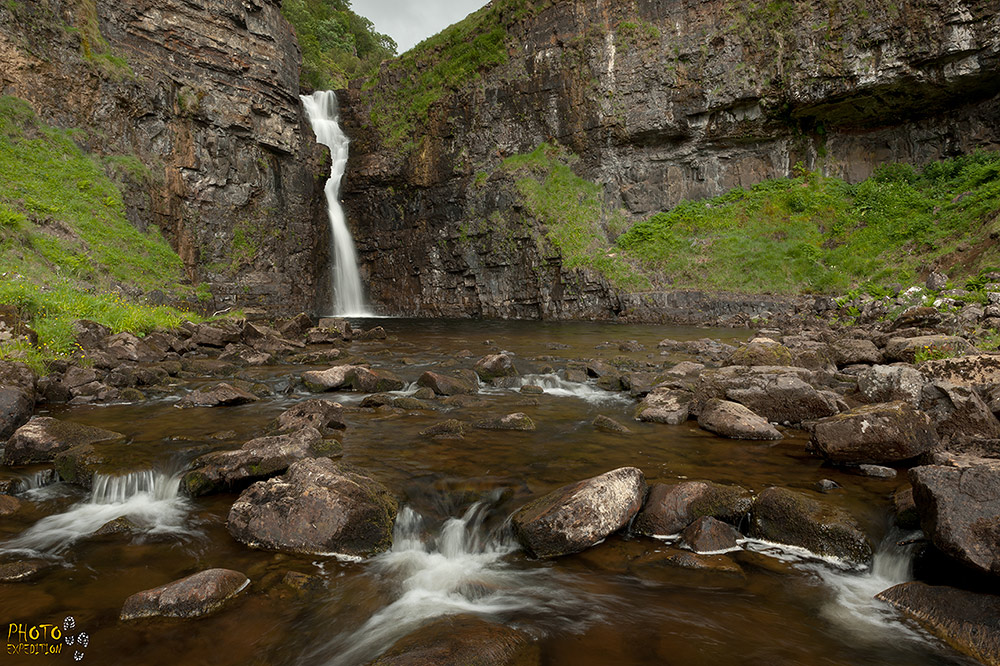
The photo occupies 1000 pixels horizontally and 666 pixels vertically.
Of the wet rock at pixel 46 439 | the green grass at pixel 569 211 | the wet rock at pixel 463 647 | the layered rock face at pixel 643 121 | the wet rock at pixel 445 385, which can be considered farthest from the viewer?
the green grass at pixel 569 211

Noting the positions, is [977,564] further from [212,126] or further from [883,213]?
[212,126]

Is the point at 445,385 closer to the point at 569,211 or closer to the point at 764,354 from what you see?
the point at 764,354

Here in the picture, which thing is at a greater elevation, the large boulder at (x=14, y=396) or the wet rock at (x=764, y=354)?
the wet rock at (x=764, y=354)

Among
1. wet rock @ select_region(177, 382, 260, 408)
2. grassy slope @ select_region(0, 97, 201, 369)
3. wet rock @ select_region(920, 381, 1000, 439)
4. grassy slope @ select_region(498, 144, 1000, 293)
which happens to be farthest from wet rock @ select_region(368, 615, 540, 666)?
grassy slope @ select_region(498, 144, 1000, 293)

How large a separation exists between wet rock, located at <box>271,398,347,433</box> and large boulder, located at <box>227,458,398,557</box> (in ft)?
7.24

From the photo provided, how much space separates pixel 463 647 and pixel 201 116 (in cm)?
3057

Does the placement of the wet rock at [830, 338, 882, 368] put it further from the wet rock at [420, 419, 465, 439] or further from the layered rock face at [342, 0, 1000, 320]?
the layered rock face at [342, 0, 1000, 320]

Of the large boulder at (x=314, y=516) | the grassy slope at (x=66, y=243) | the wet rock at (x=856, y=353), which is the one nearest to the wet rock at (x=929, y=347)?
the wet rock at (x=856, y=353)

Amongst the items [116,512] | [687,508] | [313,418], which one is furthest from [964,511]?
[116,512]

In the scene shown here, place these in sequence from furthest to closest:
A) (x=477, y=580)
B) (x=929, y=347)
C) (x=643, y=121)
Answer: (x=643, y=121)
(x=929, y=347)
(x=477, y=580)

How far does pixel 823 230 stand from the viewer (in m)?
25.6

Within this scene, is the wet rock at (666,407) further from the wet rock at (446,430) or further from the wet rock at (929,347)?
the wet rock at (929,347)

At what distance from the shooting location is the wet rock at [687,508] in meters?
4.14

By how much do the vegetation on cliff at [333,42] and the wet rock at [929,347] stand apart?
127 ft
